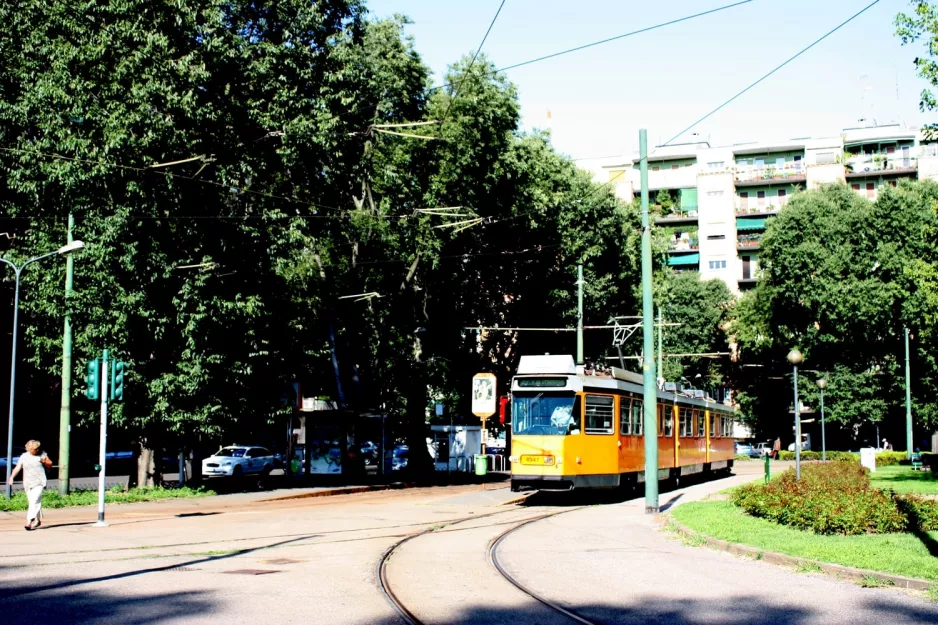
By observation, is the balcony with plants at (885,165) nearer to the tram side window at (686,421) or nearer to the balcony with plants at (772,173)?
the balcony with plants at (772,173)

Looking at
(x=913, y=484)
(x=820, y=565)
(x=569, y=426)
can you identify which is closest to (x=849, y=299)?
(x=913, y=484)

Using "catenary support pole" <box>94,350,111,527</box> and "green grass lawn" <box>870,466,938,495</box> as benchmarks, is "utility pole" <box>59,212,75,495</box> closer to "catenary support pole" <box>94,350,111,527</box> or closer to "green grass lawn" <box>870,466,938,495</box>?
"catenary support pole" <box>94,350,111,527</box>

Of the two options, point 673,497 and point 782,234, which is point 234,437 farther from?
point 782,234

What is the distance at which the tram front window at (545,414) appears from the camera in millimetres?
22422

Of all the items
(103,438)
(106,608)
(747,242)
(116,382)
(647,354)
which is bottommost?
(106,608)

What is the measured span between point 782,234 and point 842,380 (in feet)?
36.3

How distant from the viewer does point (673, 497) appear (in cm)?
2528

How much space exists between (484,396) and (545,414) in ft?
37.9

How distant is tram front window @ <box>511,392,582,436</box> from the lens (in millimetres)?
22422

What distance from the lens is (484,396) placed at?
34.2 meters

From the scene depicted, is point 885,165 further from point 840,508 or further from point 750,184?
point 840,508

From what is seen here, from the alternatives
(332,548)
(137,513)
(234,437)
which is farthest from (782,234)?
(332,548)

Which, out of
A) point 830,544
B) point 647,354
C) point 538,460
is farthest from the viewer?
point 538,460

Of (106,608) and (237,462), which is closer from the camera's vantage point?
A: (106,608)
